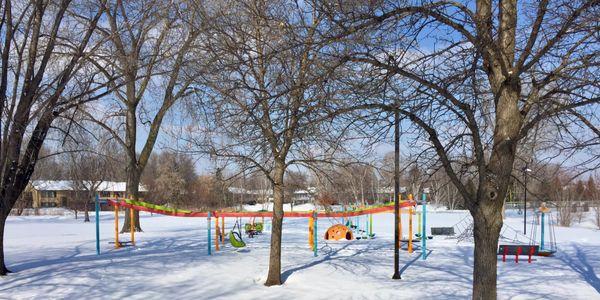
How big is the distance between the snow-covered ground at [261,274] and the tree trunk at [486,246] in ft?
14.0

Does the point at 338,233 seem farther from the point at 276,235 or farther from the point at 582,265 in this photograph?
the point at 276,235

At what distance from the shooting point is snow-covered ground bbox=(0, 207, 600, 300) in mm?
9656

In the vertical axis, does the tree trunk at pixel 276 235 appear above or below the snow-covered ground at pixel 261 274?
above

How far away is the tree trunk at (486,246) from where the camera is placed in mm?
5359

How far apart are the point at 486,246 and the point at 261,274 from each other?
697 centimetres

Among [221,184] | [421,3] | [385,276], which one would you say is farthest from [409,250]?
[421,3]

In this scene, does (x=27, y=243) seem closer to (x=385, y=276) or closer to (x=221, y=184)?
(x=221, y=184)

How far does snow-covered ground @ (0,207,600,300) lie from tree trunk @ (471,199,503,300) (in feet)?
14.0

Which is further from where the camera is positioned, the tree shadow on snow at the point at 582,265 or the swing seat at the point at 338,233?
the swing seat at the point at 338,233

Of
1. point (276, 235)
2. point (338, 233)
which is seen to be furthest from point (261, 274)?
point (338, 233)

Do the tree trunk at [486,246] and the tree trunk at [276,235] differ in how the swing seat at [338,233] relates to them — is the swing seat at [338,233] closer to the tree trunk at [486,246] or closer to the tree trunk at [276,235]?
the tree trunk at [276,235]

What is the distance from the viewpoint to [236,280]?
10.9 metres

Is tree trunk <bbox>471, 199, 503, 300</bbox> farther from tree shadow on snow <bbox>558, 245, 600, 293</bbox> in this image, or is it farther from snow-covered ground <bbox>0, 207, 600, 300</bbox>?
tree shadow on snow <bbox>558, 245, 600, 293</bbox>

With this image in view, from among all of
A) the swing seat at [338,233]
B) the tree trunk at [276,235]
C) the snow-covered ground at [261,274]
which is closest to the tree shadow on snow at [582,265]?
the snow-covered ground at [261,274]
